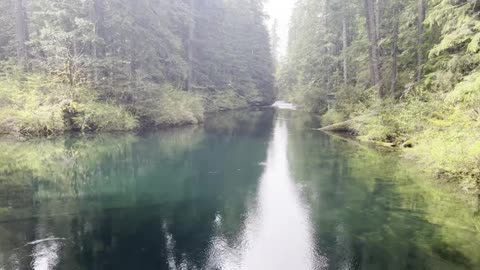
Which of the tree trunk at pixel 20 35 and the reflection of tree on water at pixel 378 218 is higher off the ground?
the tree trunk at pixel 20 35

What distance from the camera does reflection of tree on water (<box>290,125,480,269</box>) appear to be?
7.12 metres

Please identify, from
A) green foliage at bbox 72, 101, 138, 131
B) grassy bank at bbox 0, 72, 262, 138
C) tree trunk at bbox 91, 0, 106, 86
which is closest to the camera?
grassy bank at bbox 0, 72, 262, 138

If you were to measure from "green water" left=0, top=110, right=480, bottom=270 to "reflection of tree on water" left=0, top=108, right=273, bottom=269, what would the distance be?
36mm

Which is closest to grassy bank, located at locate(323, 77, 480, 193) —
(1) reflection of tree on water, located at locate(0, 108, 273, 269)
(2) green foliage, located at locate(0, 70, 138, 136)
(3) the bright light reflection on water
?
(3) the bright light reflection on water

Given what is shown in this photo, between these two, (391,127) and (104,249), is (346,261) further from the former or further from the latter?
(391,127)

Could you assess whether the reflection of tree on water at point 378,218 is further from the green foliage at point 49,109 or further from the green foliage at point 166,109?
the green foliage at point 166,109

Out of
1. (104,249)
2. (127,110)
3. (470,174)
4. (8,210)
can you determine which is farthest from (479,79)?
(127,110)

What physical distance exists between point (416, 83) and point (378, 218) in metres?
12.2

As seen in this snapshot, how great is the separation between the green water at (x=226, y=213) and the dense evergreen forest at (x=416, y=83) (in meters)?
1.32

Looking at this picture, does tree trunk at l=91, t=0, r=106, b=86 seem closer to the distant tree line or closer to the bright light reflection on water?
the distant tree line

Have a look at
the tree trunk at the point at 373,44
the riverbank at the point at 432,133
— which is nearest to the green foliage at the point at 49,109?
the riverbank at the point at 432,133

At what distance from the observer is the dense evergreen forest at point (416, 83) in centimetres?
1207

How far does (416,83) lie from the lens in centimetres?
1931

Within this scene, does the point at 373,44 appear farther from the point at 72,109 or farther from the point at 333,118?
the point at 72,109
